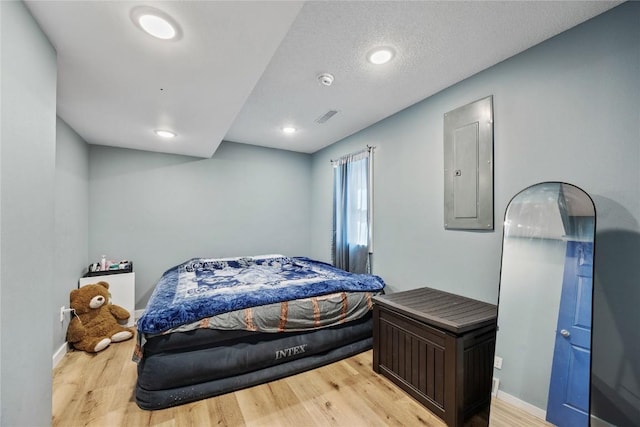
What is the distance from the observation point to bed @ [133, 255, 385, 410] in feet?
6.16

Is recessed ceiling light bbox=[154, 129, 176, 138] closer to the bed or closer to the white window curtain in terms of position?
the bed

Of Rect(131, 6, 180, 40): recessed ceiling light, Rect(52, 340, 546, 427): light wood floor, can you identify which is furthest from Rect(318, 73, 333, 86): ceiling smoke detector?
Rect(52, 340, 546, 427): light wood floor

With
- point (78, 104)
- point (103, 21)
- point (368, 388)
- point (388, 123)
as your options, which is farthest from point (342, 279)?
point (78, 104)

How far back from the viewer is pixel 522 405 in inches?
65.7

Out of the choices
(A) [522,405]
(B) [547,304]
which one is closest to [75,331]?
(A) [522,405]

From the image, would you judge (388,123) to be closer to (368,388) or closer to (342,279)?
(342,279)

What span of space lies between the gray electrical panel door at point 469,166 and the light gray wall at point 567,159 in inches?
2.6

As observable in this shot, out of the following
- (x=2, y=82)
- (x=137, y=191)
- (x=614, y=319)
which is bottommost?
(x=614, y=319)

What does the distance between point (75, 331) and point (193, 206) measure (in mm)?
1912

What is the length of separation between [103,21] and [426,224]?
2765 mm

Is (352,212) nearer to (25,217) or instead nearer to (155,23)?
(155,23)

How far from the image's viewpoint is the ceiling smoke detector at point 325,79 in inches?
87.4

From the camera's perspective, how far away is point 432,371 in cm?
183

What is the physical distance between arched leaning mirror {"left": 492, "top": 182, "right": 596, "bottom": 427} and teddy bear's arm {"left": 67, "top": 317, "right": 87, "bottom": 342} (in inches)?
148
